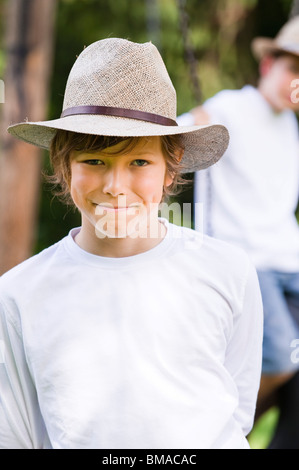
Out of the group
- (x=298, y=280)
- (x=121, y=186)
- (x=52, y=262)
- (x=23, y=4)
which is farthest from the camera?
(x=23, y=4)

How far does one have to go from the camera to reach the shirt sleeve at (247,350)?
4.64 feet

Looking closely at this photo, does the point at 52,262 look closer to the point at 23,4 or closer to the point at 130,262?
the point at 130,262

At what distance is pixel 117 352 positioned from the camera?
1278 millimetres

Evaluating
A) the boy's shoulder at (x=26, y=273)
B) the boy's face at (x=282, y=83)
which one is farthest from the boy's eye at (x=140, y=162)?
the boy's face at (x=282, y=83)

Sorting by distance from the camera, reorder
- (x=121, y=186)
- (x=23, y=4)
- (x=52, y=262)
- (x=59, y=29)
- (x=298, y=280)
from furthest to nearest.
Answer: (x=59, y=29)
(x=23, y=4)
(x=298, y=280)
(x=52, y=262)
(x=121, y=186)

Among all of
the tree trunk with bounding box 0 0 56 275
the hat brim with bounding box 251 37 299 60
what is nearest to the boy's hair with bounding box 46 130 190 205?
the hat brim with bounding box 251 37 299 60

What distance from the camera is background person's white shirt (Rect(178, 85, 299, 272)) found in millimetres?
2520

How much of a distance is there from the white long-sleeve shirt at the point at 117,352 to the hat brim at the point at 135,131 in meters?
0.23

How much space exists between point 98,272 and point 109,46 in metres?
0.43

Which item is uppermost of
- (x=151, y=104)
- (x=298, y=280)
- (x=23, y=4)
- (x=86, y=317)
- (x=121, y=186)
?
(x=23, y=4)

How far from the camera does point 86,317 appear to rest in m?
1.30

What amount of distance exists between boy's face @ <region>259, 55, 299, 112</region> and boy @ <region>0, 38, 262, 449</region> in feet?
4.33
